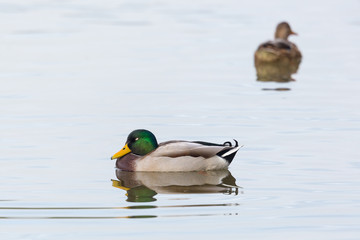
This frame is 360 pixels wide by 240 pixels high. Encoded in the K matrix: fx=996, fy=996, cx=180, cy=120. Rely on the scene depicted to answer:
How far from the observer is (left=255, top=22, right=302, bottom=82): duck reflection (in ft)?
71.2

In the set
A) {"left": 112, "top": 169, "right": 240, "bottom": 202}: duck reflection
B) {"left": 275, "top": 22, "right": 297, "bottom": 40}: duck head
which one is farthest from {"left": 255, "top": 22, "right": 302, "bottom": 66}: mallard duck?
{"left": 112, "top": 169, "right": 240, "bottom": 202}: duck reflection

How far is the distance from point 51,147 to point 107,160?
0.87 meters

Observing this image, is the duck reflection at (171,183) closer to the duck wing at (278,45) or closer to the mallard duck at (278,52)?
the mallard duck at (278,52)

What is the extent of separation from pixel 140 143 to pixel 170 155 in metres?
0.49

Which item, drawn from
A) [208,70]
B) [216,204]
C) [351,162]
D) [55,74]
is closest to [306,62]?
[208,70]

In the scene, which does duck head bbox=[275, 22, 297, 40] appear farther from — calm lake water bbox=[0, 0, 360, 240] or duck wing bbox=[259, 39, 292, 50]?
duck wing bbox=[259, 39, 292, 50]

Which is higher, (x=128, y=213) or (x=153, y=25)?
(x=153, y=25)

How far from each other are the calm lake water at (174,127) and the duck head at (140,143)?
0.30 m

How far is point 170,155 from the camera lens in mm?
13141

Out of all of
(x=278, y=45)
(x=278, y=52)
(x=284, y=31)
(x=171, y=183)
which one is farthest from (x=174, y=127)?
(x=284, y=31)

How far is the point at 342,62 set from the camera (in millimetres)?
21391

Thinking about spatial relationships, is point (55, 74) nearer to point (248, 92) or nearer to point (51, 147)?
point (248, 92)

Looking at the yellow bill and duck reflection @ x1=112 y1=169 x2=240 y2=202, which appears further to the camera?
the yellow bill

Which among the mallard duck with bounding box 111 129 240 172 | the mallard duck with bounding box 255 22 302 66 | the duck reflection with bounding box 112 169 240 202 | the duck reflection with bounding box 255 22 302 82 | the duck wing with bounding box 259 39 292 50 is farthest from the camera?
the duck wing with bounding box 259 39 292 50
